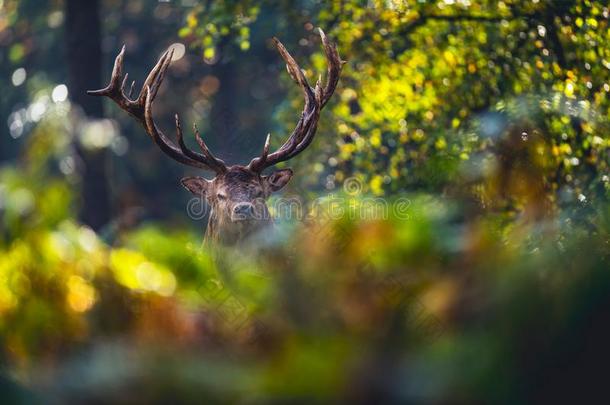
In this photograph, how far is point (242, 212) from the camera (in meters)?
7.08

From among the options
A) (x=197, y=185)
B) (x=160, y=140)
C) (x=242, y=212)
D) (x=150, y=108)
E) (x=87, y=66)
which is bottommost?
(x=87, y=66)

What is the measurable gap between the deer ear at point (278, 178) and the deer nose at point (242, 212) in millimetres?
665

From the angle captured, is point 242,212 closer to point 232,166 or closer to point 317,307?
point 232,166

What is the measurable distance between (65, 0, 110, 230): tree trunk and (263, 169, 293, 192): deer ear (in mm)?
5958

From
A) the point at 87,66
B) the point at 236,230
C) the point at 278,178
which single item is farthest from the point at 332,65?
the point at 87,66

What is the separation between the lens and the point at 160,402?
1842mm

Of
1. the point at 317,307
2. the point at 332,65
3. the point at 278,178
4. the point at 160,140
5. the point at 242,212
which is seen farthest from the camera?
the point at 278,178

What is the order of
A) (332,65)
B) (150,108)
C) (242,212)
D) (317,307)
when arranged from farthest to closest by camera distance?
(332,65) → (150,108) → (242,212) → (317,307)

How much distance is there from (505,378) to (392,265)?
43 cm

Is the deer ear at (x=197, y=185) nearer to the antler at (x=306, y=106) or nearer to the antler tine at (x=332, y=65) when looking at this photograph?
the antler at (x=306, y=106)

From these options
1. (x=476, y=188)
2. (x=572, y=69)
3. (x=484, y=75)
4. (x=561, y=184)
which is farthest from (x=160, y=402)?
(x=484, y=75)

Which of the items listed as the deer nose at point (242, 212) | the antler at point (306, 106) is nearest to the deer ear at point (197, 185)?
the antler at point (306, 106)

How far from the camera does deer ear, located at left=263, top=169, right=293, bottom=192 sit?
7.77m

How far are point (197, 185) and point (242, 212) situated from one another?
0.90 m
